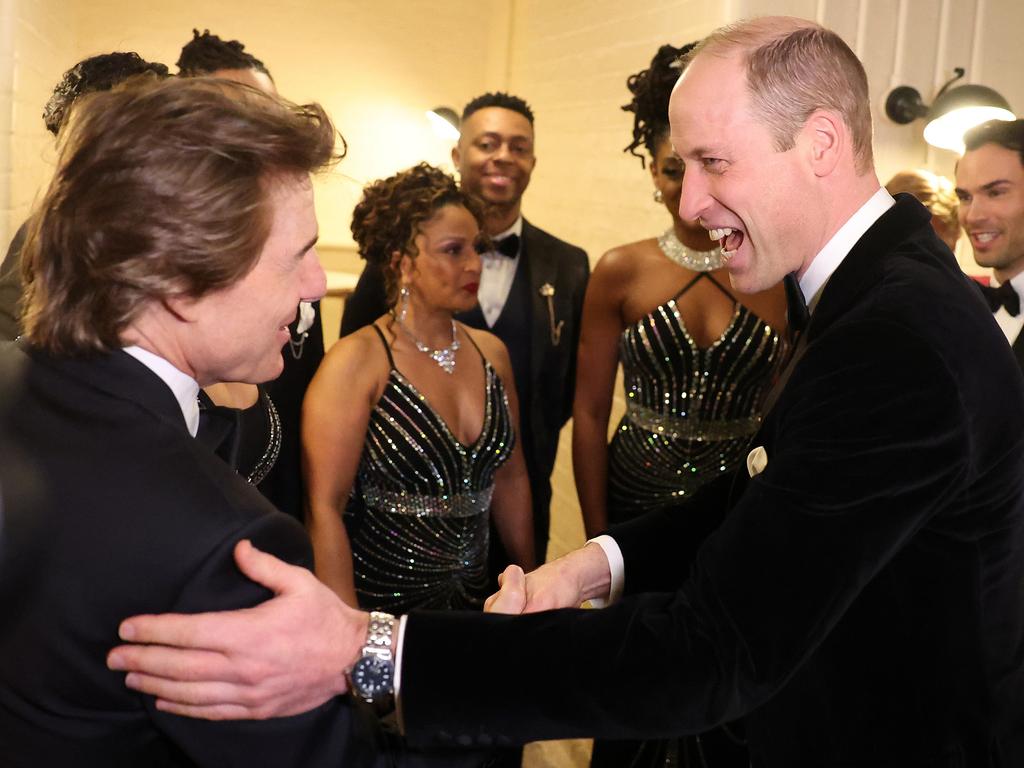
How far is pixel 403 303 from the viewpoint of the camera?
284 centimetres

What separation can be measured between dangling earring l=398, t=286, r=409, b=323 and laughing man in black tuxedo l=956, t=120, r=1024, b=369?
5.38ft

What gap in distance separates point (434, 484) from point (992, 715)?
1.43m

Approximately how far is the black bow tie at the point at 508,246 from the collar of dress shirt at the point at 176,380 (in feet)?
7.64

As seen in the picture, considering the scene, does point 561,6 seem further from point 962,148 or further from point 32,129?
point 32,129

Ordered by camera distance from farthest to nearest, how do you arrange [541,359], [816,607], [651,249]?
[541,359] < [651,249] < [816,607]

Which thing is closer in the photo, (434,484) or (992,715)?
(992,715)

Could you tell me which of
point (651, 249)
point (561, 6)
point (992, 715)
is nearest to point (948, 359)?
point (992, 715)

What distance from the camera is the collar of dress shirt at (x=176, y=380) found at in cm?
125

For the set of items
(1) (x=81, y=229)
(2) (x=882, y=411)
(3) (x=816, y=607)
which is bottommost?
(3) (x=816, y=607)

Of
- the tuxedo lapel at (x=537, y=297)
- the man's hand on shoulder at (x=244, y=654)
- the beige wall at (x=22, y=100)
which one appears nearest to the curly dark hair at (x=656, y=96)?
the tuxedo lapel at (x=537, y=297)

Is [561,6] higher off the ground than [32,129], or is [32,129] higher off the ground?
[561,6]

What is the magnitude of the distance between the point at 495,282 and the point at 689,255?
728 millimetres

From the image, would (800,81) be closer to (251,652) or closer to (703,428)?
(251,652)

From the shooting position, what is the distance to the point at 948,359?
4.60 ft
